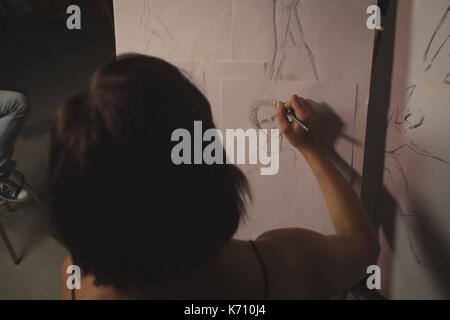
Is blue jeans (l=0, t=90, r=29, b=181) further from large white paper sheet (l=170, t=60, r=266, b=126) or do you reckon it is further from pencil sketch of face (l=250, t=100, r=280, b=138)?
pencil sketch of face (l=250, t=100, r=280, b=138)

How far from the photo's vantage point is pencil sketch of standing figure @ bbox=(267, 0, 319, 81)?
74 centimetres

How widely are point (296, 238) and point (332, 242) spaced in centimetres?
9

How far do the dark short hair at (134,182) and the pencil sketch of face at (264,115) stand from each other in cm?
23

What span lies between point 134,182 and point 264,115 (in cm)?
40

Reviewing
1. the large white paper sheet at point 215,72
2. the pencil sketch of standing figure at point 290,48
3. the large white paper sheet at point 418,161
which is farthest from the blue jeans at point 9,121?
the large white paper sheet at point 418,161

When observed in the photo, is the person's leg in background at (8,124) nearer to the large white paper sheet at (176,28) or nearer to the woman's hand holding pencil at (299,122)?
the large white paper sheet at (176,28)

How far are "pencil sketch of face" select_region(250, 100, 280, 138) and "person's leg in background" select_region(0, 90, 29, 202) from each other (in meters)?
0.74

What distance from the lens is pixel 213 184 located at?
1.91 ft

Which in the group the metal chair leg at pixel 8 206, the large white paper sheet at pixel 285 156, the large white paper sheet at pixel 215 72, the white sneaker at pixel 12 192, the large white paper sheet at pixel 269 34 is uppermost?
the large white paper sheet at pixel 269 34

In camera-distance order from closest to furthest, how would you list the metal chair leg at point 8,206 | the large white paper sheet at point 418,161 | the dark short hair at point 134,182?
the dark short hair at point 134,182 < the large white paper sheet at point 418,161 < the metal chair leg at point 8,206

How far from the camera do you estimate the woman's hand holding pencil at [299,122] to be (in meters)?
0.76

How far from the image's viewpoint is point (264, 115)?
80cm

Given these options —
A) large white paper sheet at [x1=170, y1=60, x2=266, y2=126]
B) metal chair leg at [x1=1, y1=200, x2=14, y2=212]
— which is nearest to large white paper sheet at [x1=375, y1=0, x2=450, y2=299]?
large white paper sheet at [x1=170, y1=60, x2=266, y2=126]
